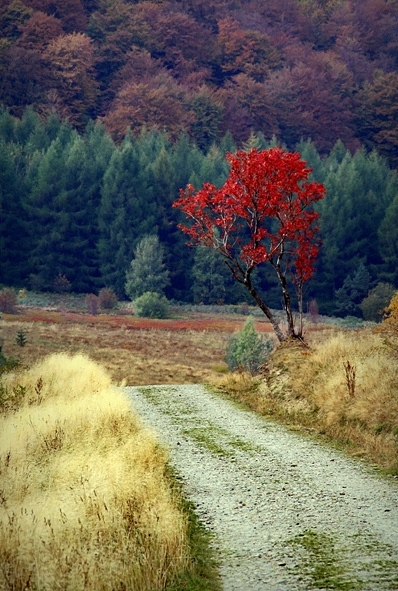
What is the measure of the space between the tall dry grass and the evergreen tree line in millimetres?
46581

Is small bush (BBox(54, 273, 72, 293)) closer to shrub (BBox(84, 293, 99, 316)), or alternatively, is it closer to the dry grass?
shrub (BBox(84, 293, 99, 316))

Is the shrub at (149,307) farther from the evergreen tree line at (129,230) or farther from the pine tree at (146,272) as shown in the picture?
the evergreen tree line at (129,230)

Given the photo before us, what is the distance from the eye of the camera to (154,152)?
7025cm

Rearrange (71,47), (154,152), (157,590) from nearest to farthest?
(157,590), (154,152), (71,47)

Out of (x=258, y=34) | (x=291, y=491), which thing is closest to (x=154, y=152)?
(x=258, y=34)

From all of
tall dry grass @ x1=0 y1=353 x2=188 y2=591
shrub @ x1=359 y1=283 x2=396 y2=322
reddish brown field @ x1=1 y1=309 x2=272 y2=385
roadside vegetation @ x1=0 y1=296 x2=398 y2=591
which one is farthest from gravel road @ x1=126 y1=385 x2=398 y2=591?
shrub @ x1=359 y1=283 x2=396 y2=322

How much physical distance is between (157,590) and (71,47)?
92.6 metres

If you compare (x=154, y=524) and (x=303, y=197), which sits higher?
(x=303, y=197)

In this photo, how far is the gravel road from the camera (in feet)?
21.8

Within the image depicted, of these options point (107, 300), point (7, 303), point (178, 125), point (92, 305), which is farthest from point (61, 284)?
point (178, 125)

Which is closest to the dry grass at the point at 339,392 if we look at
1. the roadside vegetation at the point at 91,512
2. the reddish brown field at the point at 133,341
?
the roadside vegetation at the point at 91,512

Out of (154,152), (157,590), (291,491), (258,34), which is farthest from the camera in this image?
(258,34)

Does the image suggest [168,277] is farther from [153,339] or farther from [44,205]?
[153,339]

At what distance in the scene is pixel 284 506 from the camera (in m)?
8.67
